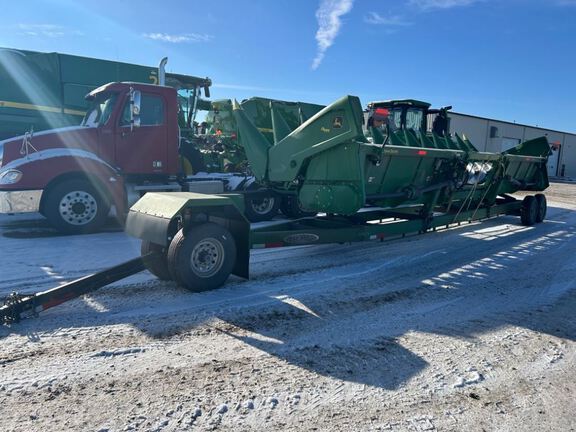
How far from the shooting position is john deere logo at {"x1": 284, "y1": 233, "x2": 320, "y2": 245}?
5.43 metres

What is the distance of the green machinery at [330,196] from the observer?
452 cm

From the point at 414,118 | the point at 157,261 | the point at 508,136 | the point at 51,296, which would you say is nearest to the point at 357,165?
the point at 157,261

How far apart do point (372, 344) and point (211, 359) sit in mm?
1323

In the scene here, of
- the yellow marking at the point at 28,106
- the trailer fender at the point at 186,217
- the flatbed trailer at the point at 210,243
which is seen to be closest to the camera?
the flatbed trailer at the point at 210,243

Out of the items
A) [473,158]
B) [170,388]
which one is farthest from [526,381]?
[473,158]

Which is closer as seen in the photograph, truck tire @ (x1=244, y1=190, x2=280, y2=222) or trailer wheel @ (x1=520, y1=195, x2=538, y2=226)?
truck tire @ (x1=244, y1=190, x2=280, y2=222)

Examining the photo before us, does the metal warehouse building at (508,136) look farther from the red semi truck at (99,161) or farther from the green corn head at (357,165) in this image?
the red semi truck at (99,161)

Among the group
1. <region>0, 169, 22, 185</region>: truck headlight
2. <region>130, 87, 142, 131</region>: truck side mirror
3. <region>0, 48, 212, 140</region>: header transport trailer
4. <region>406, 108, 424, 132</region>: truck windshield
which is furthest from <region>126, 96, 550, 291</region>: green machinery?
<region>0, 48, 212, 140</region>: header transport trailer

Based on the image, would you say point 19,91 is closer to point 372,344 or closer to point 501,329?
point 372,344

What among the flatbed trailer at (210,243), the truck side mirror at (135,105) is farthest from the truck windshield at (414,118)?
the truck side mirror at (135,105)

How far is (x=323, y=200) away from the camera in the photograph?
6.32 meters

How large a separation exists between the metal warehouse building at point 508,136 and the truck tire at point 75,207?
27102 millimetres

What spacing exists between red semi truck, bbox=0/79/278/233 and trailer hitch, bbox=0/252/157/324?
13.2 ft

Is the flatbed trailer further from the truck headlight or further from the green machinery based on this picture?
the truck headlight
